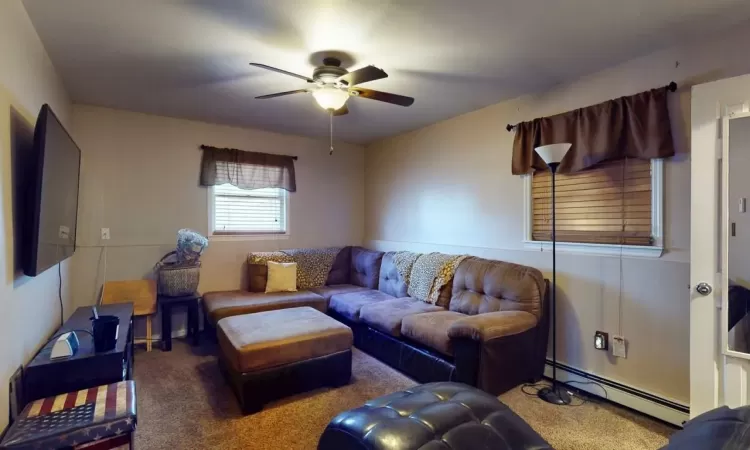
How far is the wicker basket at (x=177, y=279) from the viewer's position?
3.54 m

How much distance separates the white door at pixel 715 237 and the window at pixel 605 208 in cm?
→ 38

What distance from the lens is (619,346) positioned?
8.39ft

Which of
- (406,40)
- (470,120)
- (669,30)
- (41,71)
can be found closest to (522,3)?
(406,40)

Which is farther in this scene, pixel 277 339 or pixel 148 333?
pixel 148 333

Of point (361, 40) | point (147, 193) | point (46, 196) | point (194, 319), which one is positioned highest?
point (361, 40)

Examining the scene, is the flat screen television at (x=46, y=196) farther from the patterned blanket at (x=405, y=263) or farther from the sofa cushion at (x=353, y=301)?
the patterned blanket at (x=405, y=263)

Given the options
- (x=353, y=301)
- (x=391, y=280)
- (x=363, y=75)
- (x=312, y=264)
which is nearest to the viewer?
(x=363, y=75)

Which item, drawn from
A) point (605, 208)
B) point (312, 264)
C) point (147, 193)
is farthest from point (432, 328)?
point (147, 193)

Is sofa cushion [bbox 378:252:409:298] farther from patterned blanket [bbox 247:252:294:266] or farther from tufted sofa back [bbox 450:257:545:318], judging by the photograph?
patterned blanket [bbox 247:252:294:266]

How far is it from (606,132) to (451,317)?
5.76 feet

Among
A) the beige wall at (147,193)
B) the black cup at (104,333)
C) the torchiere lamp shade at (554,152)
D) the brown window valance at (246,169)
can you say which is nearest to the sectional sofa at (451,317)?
the beige wall at (147,193)

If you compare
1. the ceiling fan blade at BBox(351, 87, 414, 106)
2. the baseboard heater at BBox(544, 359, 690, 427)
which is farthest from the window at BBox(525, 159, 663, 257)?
the ceiling fan blade at BBox(351, 87, 414, 106)

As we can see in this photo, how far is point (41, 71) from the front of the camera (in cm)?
229

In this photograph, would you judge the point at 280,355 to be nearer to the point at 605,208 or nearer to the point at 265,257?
the point at 265,257
